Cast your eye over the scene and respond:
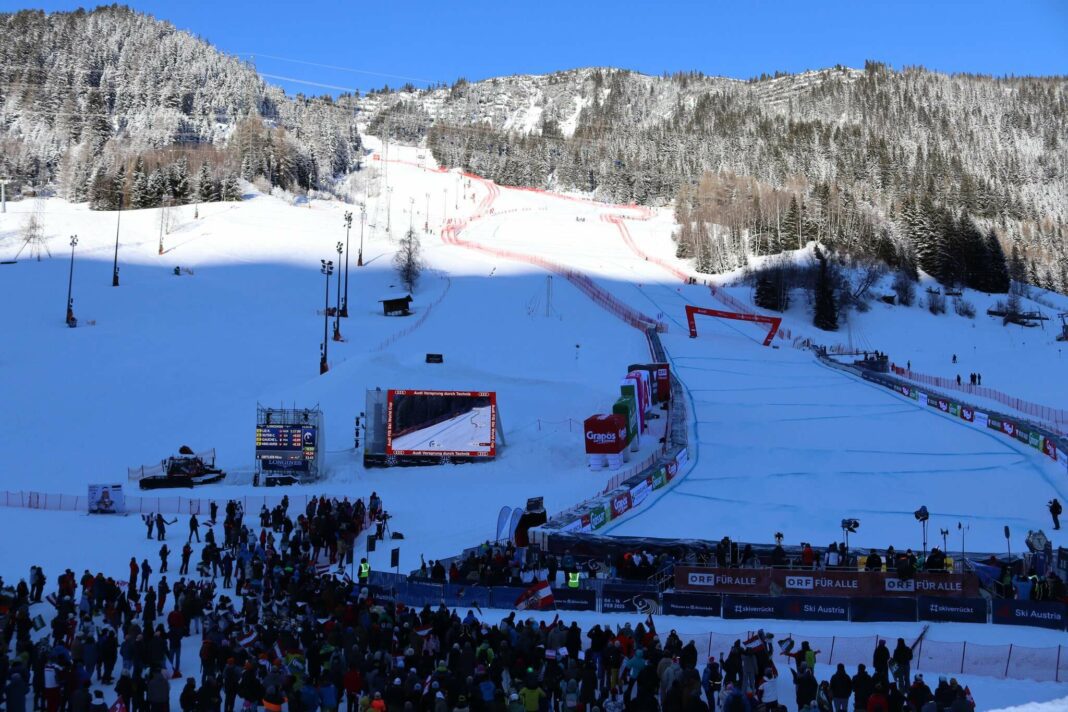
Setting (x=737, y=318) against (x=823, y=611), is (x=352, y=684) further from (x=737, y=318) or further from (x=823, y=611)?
(x=737, y=318)

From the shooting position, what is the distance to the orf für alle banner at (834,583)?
1591cm

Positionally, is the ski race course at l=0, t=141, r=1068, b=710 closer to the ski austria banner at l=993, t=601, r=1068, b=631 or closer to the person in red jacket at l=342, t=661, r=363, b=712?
the ski austria banner at l=993, t=601, r=1068, b=631

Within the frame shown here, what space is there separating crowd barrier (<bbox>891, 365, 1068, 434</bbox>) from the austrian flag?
1095 inches

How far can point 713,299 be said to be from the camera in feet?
237

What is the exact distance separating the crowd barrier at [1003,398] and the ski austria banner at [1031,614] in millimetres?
24798

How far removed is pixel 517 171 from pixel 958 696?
468ft

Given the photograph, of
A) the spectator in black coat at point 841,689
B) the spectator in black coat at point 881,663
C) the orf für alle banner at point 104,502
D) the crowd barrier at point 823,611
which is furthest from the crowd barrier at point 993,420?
the orf für alle banner at point 104,502

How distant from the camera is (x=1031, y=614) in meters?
14.8

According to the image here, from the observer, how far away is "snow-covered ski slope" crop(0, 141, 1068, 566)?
26.3 meters

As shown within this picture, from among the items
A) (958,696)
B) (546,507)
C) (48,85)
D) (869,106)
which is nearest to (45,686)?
(958,696)

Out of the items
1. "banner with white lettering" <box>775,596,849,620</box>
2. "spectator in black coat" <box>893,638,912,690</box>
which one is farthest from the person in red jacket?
"banner with white lettering" <box>775,596,849,620</box>

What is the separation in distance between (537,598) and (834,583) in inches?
193

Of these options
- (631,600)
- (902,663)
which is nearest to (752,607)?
(631,600)

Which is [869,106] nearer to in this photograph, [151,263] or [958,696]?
[151,263]
